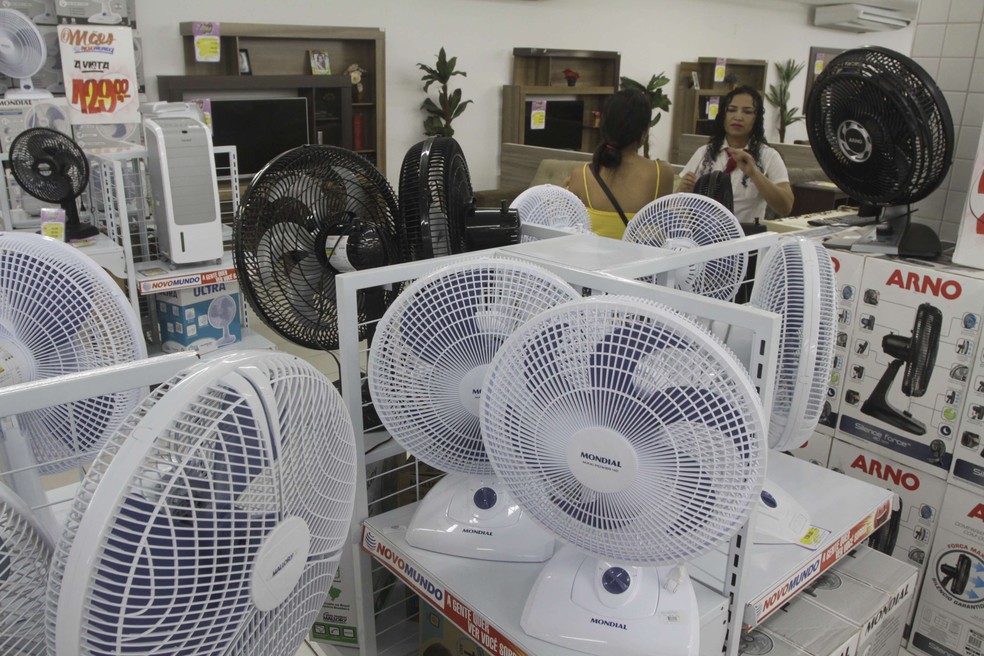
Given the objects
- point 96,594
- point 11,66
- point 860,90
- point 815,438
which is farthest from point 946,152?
point 11,66

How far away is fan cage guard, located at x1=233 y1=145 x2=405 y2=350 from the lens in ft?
4.64

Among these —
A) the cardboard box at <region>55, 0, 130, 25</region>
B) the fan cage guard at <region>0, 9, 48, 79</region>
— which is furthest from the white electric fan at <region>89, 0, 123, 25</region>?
the fan cage guard at <region>0, 9, 48, 79</region>

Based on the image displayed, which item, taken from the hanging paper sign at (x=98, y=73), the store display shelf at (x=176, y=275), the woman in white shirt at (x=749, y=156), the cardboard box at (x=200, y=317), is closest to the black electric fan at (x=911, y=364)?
the woman in white shirt at (x=749, y=156)

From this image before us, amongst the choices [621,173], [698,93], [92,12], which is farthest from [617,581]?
[698,93]

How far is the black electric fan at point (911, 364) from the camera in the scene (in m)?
1.90

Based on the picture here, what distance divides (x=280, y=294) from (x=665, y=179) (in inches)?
59.5

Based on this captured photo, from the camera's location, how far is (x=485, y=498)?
124 centimetres

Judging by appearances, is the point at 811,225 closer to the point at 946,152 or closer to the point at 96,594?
the point at 946,152

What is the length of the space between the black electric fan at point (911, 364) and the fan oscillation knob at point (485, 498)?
129 cm

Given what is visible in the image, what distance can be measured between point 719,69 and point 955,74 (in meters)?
6.79

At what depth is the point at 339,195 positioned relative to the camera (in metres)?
1.53

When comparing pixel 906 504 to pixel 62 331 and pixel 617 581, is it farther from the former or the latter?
pixel 62 331

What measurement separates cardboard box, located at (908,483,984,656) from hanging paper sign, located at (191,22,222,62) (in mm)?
4922

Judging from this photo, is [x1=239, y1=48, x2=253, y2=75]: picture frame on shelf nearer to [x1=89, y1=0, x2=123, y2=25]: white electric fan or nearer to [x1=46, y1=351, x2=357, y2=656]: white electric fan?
[x1=89, y1=0, x2=123, y2=25]: white electric fan
